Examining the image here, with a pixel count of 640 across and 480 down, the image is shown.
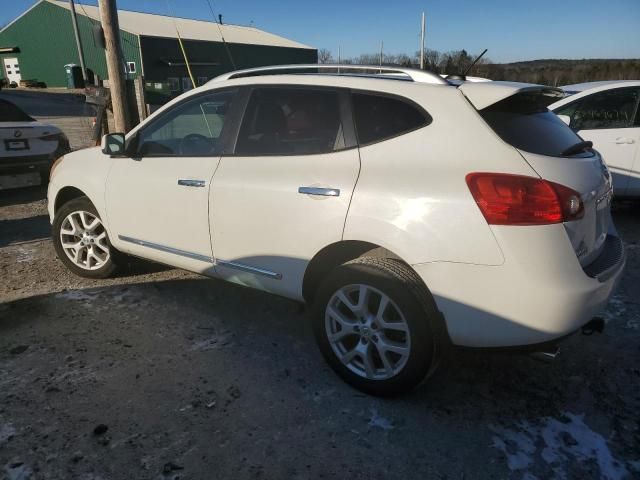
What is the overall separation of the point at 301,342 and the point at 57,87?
43.1 meters

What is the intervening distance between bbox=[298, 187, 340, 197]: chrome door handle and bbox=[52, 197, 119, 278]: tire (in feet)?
7.15

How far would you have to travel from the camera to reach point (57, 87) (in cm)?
3862

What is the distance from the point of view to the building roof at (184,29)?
33812 millimetres

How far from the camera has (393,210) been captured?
7.81ft

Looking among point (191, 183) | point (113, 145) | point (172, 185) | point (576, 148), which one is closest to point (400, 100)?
point (576, 148)

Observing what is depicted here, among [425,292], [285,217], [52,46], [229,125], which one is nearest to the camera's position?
[425,292]

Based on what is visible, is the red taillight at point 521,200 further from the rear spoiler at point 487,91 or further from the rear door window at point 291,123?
the rear door window at point 291,123

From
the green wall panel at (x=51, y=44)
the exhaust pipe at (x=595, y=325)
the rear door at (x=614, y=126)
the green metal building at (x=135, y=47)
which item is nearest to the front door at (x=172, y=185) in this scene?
the exhaust pipe at (x=595, y=325)

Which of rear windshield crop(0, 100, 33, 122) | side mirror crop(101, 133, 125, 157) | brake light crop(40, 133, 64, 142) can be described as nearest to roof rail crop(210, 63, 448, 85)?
side mirror crop(101, 133, 125, 157)

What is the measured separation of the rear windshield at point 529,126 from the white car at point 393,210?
11 mm

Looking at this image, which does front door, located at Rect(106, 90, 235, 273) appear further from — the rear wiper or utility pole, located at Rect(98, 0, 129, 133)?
utility pole, located at Rect(98, 0, 129, 133)

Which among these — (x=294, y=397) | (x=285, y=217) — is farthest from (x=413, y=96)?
(x=294, y=397)

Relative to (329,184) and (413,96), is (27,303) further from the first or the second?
(413,96)

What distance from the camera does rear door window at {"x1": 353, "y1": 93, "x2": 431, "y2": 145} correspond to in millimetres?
2486
